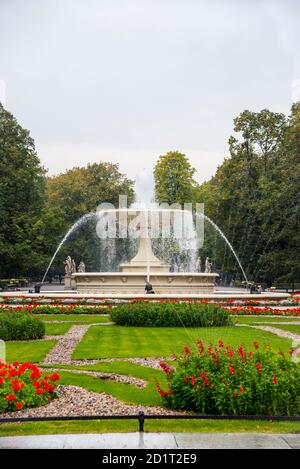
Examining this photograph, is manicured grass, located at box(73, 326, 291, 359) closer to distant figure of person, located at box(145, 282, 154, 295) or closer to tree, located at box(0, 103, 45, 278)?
distant figure of person, located at box(145, 282, 154, 295)

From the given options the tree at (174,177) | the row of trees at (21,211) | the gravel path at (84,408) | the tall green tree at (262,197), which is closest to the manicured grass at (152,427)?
the gravel path at (84,408)

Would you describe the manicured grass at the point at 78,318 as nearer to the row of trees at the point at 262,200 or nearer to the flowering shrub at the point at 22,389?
the flowering shrub at the point at 22,389

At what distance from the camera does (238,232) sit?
180 ft

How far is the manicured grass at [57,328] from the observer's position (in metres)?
18.6

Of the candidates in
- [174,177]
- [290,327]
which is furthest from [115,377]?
[174,177]

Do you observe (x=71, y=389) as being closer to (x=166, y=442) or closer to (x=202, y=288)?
(x=166, y=442)

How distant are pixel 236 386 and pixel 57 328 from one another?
11961mm

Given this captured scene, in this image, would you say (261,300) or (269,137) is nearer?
(261,300)

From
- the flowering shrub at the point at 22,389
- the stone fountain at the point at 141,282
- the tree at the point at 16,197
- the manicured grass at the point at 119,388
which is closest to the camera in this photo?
the flowering shrub at the point at 22,389

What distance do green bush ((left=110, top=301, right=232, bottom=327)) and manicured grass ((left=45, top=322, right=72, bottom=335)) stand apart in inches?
65.1

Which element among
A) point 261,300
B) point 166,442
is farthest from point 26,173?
point 166,442

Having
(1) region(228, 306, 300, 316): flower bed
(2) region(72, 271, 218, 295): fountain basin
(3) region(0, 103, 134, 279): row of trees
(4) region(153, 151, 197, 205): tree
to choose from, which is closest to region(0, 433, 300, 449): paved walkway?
(1) region(228, 306, 300, 316): flower bed

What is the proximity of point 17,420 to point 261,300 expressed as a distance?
2300 cm

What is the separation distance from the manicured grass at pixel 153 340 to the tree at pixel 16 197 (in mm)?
32613
